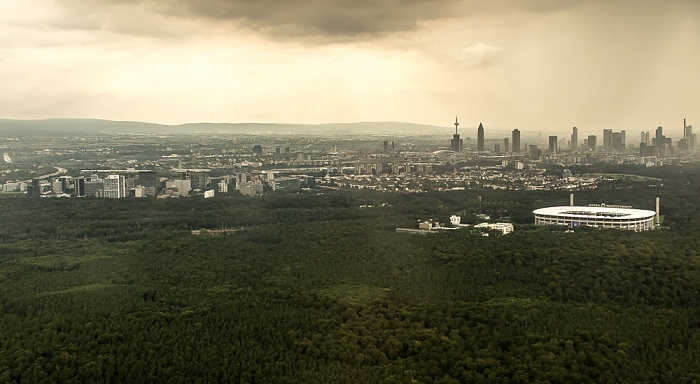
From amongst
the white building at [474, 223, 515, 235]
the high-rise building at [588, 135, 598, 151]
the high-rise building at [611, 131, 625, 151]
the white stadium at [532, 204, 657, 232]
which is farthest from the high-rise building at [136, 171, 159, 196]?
the high-rise building at [611, 131, 625, 151]

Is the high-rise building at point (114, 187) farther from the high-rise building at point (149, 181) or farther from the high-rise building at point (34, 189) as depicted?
the high-rise building at point (34, 189)

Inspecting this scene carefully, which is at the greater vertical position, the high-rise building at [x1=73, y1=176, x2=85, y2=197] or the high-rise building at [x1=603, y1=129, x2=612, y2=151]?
the high-rise building at [x1=603, y1=129, x2=612, y2=151]

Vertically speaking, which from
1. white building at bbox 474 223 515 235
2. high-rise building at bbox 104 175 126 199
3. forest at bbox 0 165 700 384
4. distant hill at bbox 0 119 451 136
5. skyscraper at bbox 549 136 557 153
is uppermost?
distant hill at bbox 0 119 451 136

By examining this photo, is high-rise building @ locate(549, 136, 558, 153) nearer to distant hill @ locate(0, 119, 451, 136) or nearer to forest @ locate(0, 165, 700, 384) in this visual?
distant hill @ locate(0, 119, 451, 136)

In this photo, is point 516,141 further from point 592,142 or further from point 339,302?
point 339,302

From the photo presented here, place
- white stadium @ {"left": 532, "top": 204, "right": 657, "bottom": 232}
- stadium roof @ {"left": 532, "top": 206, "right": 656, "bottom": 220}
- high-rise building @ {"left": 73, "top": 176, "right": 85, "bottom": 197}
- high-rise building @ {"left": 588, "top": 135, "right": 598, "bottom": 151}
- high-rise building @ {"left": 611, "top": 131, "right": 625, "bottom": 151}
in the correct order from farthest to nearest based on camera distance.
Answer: high-rise building @ {"left": 611, "top": 131, "right": 625, "bottom": 151}, high-rise building @ {"left": 588, "top": 135, "right": 598, "bottom": 151}, high-rise building @ {"left": 73, "top": 176, "right": 85, "bottom": 197}, stadium roof @ {"left": 532, "top": 206, "right": 656, "bottom": 220}, white stadium @ {"left": 532, "top": 204, "right": 657, "bottom": 232}

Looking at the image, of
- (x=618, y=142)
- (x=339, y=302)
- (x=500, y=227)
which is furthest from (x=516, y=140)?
(x=339, y=302)

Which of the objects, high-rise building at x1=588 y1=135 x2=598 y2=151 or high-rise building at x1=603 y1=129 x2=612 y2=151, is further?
high-rise building at x1=588 y1=135 x2=598 y2=151
